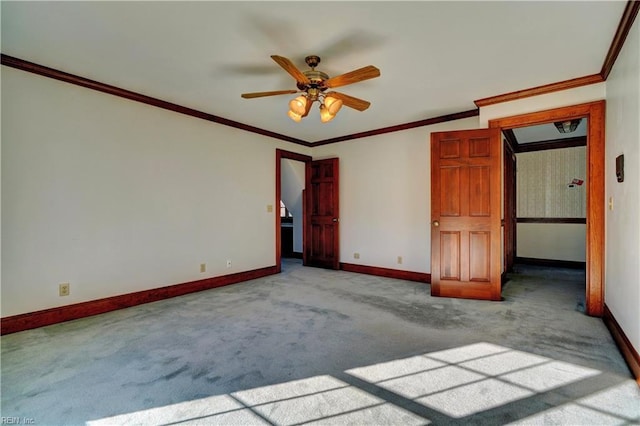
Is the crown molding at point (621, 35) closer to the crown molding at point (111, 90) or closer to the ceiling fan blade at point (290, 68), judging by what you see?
A: the ceiling fan blade at point (290, 68)

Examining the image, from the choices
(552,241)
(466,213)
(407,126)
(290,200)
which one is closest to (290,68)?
(466,213)

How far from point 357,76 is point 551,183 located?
18.0 ft

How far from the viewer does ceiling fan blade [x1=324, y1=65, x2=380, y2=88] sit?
7.52ft

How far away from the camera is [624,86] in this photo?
239 centimetres

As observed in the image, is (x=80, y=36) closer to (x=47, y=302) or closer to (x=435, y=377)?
(x=47, y=302)

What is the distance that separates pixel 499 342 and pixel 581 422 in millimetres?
935

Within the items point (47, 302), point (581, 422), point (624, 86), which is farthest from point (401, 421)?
point (47, 302)

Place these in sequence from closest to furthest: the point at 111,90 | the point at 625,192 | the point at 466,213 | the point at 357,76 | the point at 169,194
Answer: the point at 625,192
the point at 357,76
the point at 111,90
the point at 466,213
the point at 169,194

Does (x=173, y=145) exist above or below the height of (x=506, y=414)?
above

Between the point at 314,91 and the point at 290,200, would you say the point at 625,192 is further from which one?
the point at 290,200

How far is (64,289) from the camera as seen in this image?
299cm

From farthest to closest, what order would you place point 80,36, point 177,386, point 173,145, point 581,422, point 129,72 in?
1. point 173,145
2. point 129,72
3. point 80,36
4. point 177,386
5. point 581,422

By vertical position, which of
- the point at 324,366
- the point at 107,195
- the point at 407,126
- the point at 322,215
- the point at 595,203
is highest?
the point at 407,126

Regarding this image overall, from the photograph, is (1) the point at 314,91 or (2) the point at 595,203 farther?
(2) the point at 595,203
